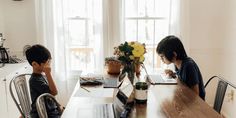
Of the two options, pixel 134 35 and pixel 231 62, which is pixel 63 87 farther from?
pixel 231 62

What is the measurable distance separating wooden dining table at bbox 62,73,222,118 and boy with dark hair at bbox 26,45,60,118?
8.9 inches

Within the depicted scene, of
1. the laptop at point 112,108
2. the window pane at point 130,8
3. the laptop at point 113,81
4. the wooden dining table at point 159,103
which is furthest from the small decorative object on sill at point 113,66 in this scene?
the window pane at point 130,8

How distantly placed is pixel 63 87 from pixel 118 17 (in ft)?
3.92

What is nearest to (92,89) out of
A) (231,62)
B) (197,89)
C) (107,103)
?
(107,103)

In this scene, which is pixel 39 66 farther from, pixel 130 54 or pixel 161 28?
pixel 161 28

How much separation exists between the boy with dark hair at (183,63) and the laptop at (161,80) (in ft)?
0.35

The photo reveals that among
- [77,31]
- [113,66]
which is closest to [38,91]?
[113,66]

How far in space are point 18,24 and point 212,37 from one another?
2.57 meters

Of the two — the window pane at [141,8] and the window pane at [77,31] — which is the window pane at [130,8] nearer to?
the window pane at [141,8]

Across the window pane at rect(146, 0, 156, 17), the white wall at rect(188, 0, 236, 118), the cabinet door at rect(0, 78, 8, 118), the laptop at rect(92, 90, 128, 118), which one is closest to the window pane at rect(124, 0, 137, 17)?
the window pane at rect(146, 0, 156, 17)

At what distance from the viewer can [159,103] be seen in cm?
183

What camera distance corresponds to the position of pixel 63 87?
141 inches

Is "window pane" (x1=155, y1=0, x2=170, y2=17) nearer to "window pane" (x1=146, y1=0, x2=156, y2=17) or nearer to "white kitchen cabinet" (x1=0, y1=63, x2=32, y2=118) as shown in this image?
"window pane" (x1=146, y1=0, x2=156, y2=17)

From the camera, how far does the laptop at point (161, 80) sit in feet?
7.71
